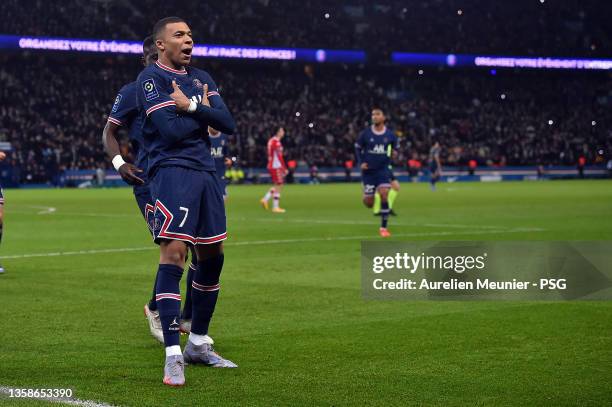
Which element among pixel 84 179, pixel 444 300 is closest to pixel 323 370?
pixel 444 300

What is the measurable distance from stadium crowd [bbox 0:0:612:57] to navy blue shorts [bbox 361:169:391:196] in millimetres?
40815

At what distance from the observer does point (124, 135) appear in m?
57.3

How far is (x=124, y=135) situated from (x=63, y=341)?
4995 cm

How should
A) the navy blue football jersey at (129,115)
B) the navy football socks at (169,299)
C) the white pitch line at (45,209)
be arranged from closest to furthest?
the navy football socks at (169,299), the navy blue football jersey at (129,115), the white pitch line at (45,209)

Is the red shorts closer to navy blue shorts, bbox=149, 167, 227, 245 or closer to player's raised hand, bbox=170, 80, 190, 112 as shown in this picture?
navy blue shorts, bbox=149, 167, 227, 245

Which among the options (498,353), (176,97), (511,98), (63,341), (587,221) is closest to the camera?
(176,97)

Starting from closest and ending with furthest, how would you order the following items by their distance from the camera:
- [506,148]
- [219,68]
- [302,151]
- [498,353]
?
[498,353] < [302,151] < [219,68] < [506,148]

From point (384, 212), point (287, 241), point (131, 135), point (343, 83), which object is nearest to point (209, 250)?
point (131, 135)

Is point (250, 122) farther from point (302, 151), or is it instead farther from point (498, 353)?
point (498, 353)

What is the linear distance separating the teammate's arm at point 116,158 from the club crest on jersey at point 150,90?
77cm

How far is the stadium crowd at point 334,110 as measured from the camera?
5638 cm

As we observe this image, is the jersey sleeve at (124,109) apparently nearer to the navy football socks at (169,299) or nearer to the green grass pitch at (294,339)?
the navy football socks at (169,299)

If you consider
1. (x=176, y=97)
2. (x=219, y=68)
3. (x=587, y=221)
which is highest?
(x=219, y=68)

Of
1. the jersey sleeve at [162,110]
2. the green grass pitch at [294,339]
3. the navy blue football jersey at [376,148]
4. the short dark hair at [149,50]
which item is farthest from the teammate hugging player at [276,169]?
the jersey sleeve at [162,110]
